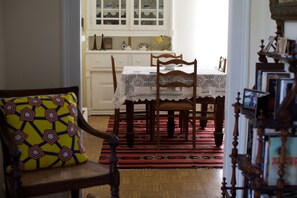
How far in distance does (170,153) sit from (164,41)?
99.7 inches

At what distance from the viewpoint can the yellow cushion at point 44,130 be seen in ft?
8.85

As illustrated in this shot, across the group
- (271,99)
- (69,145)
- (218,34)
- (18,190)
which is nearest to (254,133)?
(271,99)

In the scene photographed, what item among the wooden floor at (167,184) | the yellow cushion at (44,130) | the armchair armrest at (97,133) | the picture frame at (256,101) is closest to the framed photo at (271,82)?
the picture frame at (256,101)

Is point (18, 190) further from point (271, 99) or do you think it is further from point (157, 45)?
point (157, 45)

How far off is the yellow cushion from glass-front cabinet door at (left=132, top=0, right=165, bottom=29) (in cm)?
404

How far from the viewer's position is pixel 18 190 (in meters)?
2.42

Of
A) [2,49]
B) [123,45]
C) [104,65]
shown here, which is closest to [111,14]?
[123,45]

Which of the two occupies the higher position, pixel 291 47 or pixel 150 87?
pixel 291 47

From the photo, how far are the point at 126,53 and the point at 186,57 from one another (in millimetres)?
882

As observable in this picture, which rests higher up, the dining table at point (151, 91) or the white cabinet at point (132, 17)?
the white cabinet at point (132, 17)

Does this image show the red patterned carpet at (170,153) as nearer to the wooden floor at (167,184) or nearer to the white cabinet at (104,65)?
the wooden floor at (167,184)

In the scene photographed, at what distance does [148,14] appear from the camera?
6785 mm

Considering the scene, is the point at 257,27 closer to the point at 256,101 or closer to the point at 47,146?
the point at 256,101

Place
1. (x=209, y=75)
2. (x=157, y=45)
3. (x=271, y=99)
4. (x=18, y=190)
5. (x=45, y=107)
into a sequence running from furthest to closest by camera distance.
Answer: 1. (x=157, y=45)
2. (x=209, y=75)
3. (x=45, y=107)
4. (x=18, y=190)
5. (x=271, y=99)
